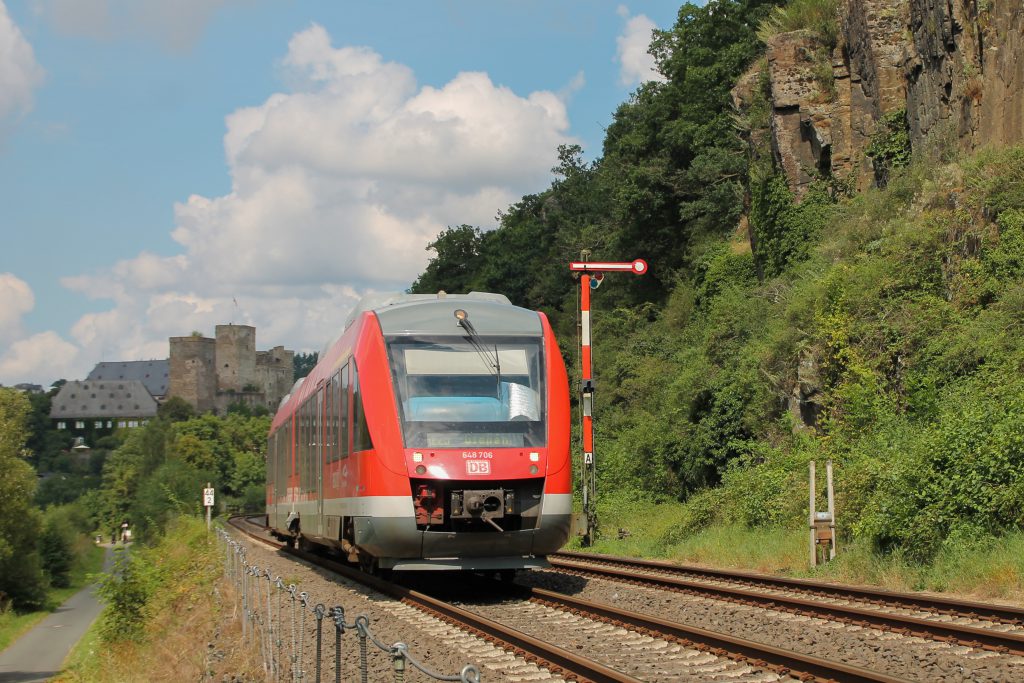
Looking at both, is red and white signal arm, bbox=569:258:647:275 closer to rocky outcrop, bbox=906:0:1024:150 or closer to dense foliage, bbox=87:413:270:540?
rocky outcrop, bbox=906:0:1024:150

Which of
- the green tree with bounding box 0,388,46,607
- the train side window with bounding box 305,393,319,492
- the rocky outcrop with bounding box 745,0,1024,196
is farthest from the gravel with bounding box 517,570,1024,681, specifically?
the green tree with bounding box 0,388,46,607

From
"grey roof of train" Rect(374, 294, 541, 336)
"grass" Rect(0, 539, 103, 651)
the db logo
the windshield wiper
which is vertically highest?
"grey roof of train" Rect(374, 294, 541, 336)

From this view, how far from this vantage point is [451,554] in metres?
13.7

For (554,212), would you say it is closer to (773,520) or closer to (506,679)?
(773,520)

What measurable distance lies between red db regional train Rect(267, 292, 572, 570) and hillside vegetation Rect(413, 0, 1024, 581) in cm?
449

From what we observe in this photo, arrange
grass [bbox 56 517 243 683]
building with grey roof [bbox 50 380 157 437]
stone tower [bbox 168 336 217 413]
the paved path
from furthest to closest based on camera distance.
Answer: building with grey roof [bbox 50 380 157 437] < stone tower [bbox 168 336 217 413] < the paved path < grass [bbox 56 517 243 683]

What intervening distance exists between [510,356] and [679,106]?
39318 millimetres

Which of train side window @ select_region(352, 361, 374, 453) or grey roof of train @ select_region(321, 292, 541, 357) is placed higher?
grey roof of train @ select_region(321, 292, 541, 357)

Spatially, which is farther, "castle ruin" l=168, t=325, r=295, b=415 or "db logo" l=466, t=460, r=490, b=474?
"castle ruin" l=168, t=325, r=295, b=415

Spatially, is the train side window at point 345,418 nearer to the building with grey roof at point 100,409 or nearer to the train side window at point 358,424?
the train side window at point 358,424

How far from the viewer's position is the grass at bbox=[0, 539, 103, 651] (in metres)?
58.9

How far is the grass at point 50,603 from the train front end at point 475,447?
27.2 metres

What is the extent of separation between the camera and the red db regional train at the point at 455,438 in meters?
13.4

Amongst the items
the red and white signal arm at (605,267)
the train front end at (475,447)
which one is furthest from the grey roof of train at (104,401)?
the train front end at (475,447)
